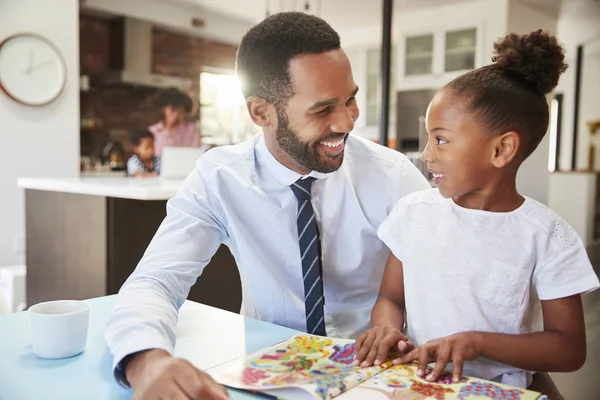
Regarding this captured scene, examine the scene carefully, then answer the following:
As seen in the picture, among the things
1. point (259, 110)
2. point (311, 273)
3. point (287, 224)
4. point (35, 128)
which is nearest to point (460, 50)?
point (35, 128)

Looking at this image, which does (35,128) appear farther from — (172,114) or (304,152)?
(304,152)

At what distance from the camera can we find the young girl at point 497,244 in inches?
33.5

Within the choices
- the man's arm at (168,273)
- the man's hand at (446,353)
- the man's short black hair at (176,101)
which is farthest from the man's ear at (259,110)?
the man's short black hair at (176,101)

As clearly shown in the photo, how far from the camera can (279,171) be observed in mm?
1254

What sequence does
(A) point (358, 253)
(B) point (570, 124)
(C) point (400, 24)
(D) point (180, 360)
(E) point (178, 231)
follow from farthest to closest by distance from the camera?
(B) point (570, 124) → (C) point (400, 24) → (A) point (358, 253) → (E) point (178, 231) → (D) point (180, 360)

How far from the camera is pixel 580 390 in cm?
245

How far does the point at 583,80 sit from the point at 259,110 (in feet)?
33.2

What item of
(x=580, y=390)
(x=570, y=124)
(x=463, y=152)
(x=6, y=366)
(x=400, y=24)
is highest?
(x=400, y=24)

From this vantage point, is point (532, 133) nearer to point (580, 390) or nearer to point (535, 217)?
point (535, 217)

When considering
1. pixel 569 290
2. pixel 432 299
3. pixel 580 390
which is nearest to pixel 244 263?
pixel 432 299

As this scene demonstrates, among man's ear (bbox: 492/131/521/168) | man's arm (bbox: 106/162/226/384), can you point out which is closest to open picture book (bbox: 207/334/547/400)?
man's arm (bbox: 106/162/226/384)

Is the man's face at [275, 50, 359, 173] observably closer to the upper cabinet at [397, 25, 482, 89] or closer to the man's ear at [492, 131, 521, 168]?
the man's ear at [492, 131, 521, 168]

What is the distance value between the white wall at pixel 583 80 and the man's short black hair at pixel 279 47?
246 inches

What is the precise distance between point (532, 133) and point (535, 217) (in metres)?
0.15
